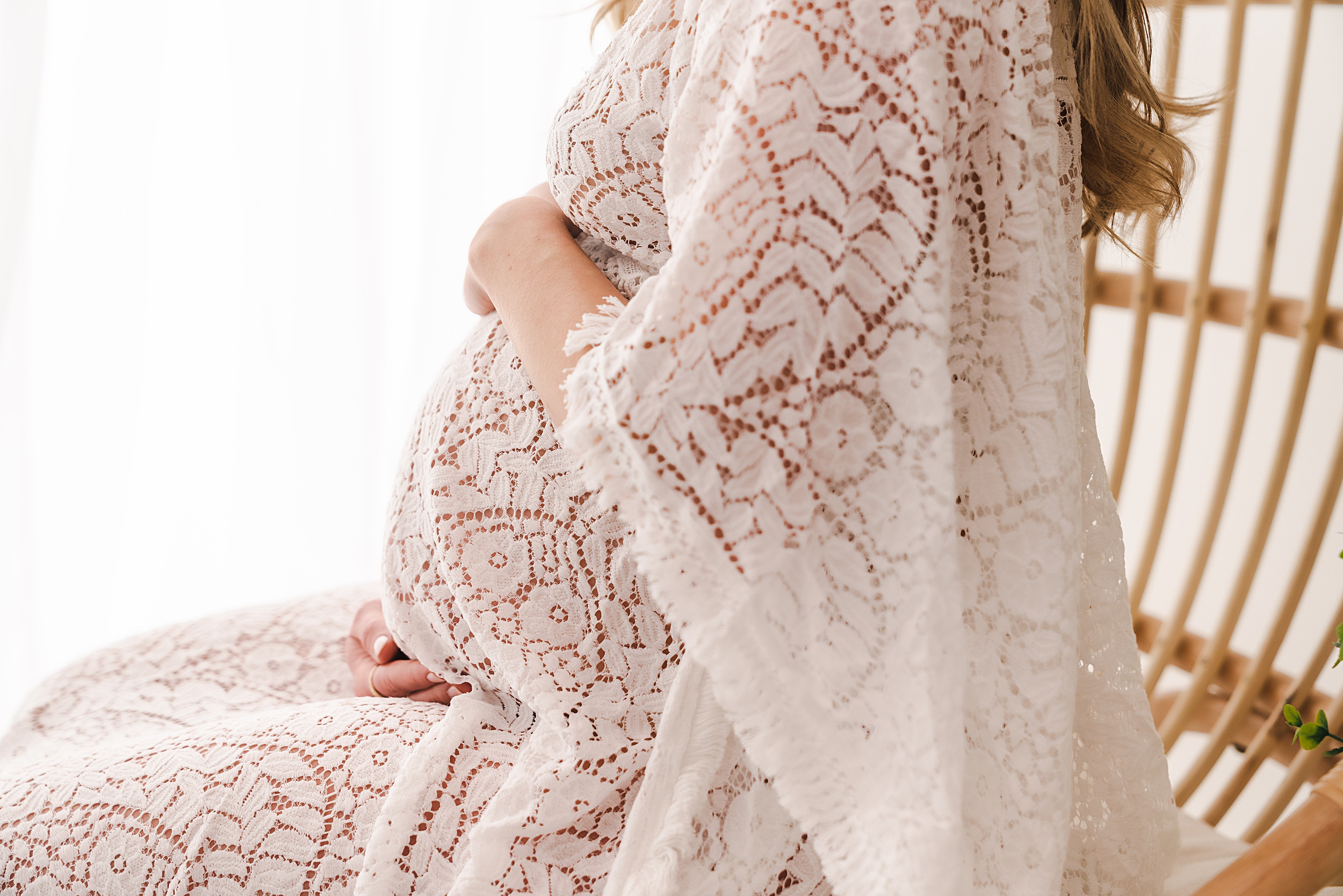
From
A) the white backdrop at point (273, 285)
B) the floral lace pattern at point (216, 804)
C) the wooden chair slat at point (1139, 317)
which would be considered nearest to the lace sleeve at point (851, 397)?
the floral lace pattern at point (216, 804)

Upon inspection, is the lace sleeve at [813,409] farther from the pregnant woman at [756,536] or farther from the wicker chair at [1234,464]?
the wicker chair at [1234,464]

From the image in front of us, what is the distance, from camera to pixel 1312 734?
536 mm

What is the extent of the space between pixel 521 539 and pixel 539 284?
0.55 ft

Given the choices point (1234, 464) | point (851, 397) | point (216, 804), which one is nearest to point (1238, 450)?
point (1234, 464)

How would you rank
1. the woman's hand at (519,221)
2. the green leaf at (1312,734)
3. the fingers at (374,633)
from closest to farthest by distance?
the green leaf at (1312,734) → the woman's hand at (519,221) → the fingers at (374,633)

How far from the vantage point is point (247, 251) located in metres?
1.60

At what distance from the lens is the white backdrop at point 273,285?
135cm

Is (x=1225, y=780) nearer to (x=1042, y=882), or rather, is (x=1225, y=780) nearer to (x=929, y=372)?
(x=1042, y=882)

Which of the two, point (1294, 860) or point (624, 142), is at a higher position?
point (624, 142)

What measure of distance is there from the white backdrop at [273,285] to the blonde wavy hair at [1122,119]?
2.48 ft

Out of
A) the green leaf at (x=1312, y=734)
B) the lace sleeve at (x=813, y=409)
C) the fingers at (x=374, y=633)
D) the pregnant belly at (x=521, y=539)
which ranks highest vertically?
the lace sleeve at (x=813, y=409)

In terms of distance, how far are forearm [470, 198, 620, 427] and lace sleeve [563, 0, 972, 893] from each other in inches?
5.2

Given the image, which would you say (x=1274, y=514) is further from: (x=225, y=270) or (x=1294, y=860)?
(x=225, y=270)

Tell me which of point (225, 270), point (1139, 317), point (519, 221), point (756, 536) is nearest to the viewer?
point (756, 536)
